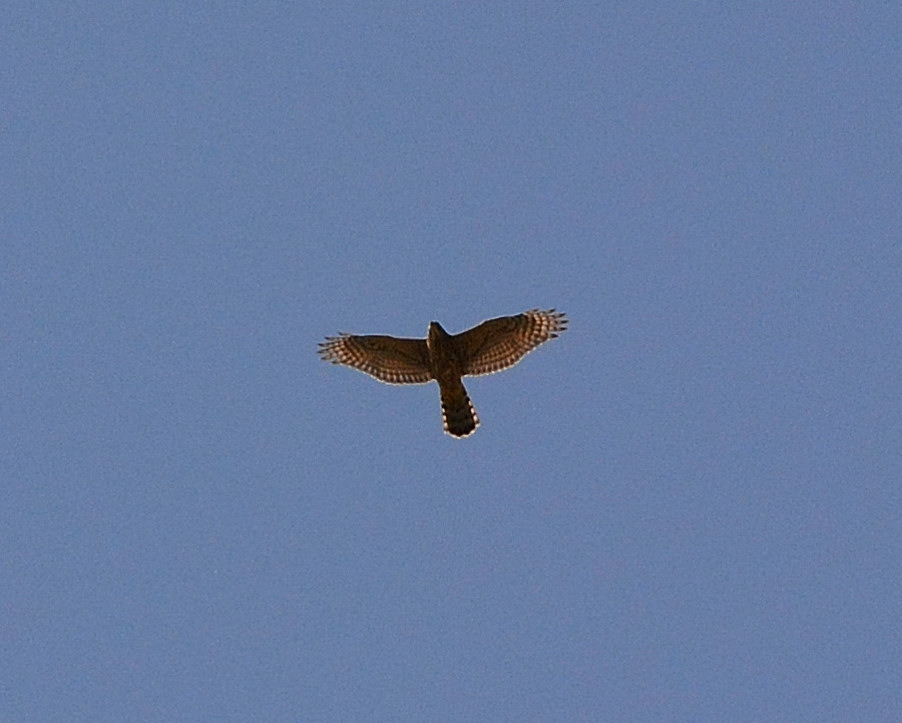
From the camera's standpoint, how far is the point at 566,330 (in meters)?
29.0

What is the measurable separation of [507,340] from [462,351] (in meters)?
0.84

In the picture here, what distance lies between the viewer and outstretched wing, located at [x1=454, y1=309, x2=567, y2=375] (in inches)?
1132

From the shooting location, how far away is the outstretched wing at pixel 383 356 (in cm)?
2930

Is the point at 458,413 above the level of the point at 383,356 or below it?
below

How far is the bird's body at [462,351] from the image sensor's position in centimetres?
2866

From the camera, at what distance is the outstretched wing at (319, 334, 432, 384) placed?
29.3 m

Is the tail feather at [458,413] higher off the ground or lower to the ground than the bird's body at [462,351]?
lower

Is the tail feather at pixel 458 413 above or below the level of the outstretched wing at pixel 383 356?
below

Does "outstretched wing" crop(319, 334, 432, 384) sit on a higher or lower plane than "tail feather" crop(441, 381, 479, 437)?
higher

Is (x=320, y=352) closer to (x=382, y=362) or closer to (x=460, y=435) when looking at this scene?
(x=382, y=362)

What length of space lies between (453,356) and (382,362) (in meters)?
1.68

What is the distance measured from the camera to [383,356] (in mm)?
29734

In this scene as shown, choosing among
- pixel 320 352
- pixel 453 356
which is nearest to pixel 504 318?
pixel 453 356

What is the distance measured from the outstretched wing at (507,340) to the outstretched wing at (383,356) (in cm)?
86
